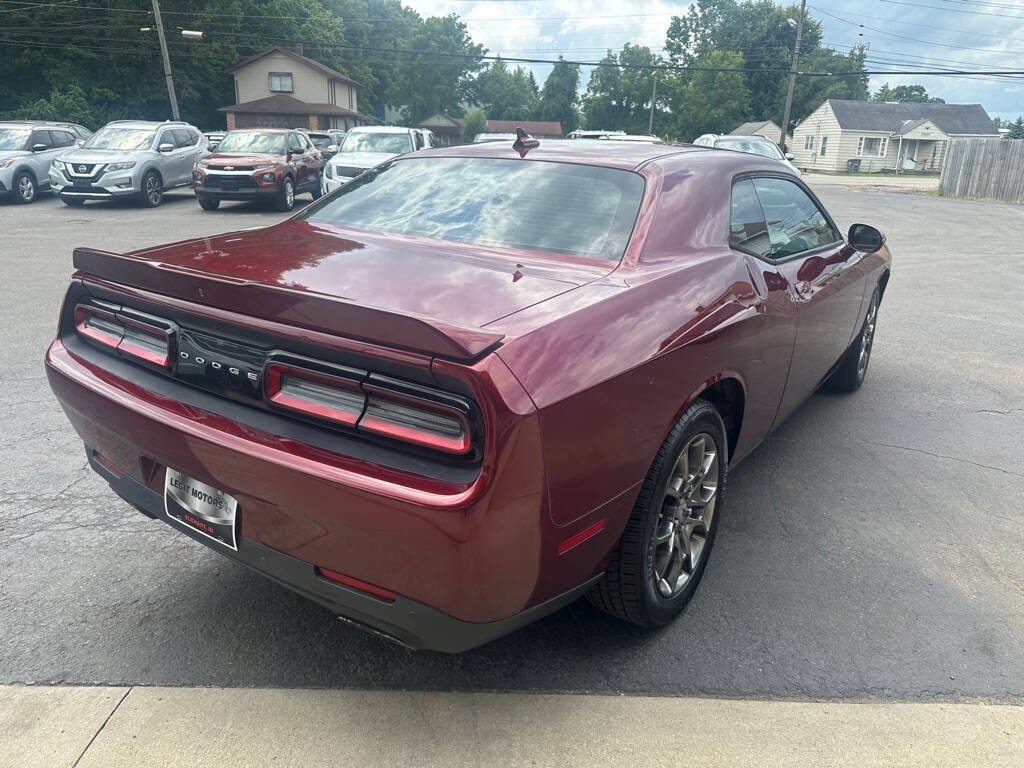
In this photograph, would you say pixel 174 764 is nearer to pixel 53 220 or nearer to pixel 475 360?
pixel 475 360

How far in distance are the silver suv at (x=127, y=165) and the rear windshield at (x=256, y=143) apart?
1.28 meters

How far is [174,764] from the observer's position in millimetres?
2088

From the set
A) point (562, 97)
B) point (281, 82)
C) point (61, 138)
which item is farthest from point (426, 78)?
point (61, 138)

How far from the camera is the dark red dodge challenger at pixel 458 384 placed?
187cm

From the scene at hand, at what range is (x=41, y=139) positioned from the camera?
56.5 ft

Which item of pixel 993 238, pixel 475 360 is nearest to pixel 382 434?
pixel 475 360

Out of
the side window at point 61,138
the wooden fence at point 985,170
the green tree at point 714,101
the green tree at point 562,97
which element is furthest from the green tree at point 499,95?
the side window at point 61,138

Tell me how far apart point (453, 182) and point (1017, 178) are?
2631cm

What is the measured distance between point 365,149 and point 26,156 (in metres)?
7.28

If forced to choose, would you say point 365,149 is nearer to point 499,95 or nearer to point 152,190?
point 152,190

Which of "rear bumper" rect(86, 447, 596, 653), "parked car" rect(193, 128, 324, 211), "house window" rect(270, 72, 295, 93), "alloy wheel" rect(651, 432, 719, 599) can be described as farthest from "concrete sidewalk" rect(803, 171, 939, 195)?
"house window" rect(270, 72, 295, 93)

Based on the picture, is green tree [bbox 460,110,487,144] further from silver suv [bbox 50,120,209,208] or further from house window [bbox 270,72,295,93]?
silver suv [bbox 50,120,209,208]

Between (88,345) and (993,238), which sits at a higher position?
(88,345)

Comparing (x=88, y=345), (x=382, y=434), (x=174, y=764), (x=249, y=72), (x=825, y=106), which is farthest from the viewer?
(x=825, y=106)
